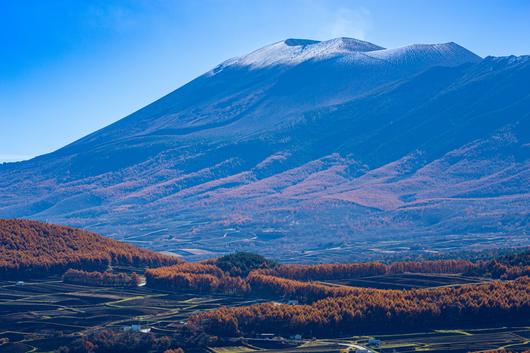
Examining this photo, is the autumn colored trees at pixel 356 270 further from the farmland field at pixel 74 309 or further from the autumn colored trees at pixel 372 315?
the autumn colored trees at pixel 372 315

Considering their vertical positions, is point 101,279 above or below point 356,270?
above

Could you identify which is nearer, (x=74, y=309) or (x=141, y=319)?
(x=141, y=319)

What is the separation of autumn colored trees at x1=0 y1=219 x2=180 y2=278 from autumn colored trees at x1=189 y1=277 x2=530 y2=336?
3804 centimetres

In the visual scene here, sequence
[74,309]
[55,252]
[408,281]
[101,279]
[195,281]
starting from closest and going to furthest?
[74,309] < [408,281] < [195,281] < [101,279] < [55,252]

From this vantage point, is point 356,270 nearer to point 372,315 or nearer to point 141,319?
point 372,315

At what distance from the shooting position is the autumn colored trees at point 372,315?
87.6 metres

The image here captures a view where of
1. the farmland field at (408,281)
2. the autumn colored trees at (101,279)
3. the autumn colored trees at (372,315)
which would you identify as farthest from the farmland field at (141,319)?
the autumn colored trees at (372,315)

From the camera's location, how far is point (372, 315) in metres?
89.4

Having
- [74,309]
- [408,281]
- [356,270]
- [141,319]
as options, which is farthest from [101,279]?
[408,281]

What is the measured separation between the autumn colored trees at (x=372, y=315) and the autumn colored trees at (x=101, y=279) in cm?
3016

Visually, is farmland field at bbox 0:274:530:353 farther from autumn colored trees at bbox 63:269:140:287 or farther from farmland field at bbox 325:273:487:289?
autumn colored trees at bbox 63:269:140:287

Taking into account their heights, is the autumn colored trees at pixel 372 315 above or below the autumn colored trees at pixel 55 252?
below

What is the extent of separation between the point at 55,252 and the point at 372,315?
5479 centimetres

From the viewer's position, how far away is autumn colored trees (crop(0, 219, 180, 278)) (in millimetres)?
123812
